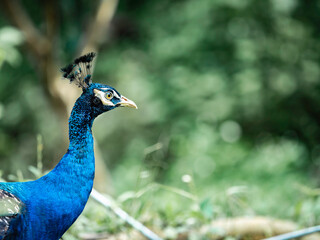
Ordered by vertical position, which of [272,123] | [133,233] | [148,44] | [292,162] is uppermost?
[148,44]

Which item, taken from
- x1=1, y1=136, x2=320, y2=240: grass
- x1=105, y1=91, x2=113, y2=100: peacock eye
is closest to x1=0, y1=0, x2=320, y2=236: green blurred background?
x1=1, y1=136, x2=320, y2=240: grass

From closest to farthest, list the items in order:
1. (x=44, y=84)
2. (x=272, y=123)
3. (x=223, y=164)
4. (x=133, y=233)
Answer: (x=133, y=233) → (x=44, y=84) → (x=223, y=164) → (x=272, y=123)

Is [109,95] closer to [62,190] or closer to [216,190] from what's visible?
[62,190]

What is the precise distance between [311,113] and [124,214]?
3604 mm

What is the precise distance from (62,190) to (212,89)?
3.80 m

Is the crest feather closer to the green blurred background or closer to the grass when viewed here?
the grass

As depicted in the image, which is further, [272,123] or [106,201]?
[272,123]

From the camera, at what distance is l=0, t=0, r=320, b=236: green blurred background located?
471 cm

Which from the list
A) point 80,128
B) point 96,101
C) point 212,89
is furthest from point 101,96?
point 212,89

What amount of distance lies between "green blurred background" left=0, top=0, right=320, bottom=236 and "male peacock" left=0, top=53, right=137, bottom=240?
2.66m

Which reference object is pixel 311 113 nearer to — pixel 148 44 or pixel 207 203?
pixel 148 44

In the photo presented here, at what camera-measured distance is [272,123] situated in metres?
5.27

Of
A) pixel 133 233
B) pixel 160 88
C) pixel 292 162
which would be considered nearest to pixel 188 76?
pixel 160 88

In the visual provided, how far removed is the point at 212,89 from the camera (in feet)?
17.0
